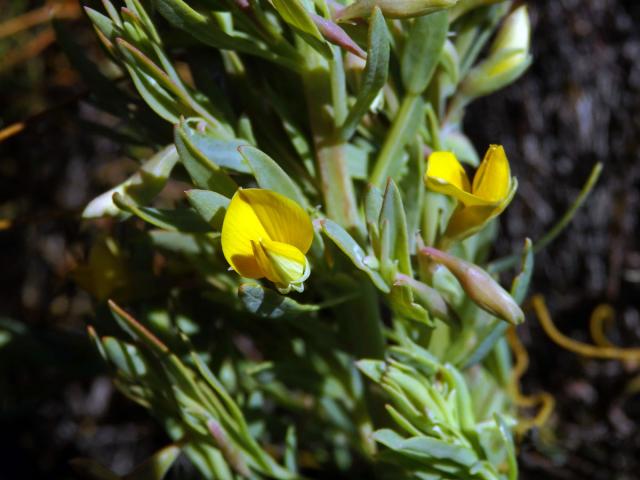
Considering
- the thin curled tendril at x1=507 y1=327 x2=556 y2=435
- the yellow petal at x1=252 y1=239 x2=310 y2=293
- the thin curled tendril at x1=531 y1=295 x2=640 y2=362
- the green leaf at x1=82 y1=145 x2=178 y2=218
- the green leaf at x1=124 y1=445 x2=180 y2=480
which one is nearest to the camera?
the yellow petal at x1=252 y1=239 x2=310 y2=293

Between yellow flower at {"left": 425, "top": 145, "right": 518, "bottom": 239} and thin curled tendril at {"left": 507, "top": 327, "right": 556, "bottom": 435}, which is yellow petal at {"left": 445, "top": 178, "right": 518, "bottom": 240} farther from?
thin curled tendril at {"left": 507, "top": 327, "right": 556, "bottom": 435}

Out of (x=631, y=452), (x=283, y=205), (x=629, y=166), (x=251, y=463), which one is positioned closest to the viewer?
(x=283, y=205)

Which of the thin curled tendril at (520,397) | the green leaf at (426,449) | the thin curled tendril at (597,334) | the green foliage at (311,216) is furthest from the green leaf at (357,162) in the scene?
the thin curled tendril at (597,334)

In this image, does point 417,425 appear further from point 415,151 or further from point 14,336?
point 14,336

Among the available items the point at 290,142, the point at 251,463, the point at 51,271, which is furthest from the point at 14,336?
the point at 51,271

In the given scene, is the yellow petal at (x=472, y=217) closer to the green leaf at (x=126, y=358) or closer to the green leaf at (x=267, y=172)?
the green leaf at (x=267, y=172)

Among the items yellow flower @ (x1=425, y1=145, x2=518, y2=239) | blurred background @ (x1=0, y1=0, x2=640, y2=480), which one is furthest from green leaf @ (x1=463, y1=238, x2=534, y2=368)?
blurred background @ (x1=0, y1=0, x2=640, y2=480)

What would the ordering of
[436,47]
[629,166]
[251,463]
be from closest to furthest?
1. [436,47]
2. [251,463]
3. [629,166]
